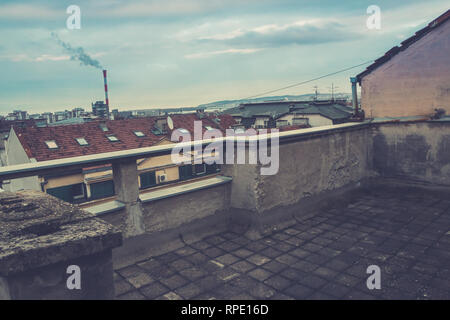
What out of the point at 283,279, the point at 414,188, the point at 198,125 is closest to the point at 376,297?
the point at 283,279

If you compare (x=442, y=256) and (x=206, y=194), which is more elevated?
(x=206, y=194)

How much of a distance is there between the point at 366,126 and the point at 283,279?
4.75 meters

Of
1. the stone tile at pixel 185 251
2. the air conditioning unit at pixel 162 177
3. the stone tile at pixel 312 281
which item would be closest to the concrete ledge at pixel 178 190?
the stone tile at pixel 185 251

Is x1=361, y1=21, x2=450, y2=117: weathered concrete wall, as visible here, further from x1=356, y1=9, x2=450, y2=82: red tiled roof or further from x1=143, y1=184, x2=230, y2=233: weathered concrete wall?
x1=143, y1=184, x2=230, y2=233: weathered concrete wall

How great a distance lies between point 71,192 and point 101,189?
1.86m

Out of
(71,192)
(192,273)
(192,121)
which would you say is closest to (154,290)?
(192,273)

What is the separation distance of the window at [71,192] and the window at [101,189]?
0.82 metres

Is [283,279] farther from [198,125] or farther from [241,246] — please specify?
[198,125]

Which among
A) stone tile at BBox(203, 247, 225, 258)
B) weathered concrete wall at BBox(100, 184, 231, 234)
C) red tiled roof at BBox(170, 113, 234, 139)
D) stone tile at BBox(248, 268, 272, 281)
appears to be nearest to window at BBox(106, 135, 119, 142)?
red tiled roof at BBox(170, 113, 234, 139)

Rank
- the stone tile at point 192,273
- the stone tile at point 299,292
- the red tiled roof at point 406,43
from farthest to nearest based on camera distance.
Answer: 1. the red tiled roof at point 406,43
2. the stone tile at point 192,273
3. the stone tile at point 299,292

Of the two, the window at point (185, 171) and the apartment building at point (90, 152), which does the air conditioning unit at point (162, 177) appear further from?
the window at point (185, 171)

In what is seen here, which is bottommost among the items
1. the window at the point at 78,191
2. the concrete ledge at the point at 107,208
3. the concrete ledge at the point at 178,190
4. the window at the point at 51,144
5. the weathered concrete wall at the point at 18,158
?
the window at the point at 78,191

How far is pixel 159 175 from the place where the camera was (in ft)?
81.9

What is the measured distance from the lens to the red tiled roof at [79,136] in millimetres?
24156
